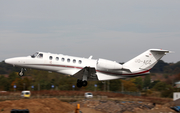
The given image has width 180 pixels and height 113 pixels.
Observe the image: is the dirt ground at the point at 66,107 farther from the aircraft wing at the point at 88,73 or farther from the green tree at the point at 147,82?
the green tree at the point at 147,82

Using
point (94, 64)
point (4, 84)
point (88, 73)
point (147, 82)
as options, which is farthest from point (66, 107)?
point (147, 82)

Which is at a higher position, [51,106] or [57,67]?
[57,67]

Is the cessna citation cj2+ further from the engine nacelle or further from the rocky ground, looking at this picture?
the rocky ground

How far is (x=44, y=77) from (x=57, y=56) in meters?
44.7

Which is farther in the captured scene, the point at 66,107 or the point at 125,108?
the point at 125,108

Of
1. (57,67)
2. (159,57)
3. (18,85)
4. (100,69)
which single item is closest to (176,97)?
(159,57)

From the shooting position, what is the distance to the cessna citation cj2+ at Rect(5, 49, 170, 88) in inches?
846

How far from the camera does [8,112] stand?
74.4 ft

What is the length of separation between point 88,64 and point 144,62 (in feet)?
16.6

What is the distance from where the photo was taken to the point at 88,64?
21.7 metres

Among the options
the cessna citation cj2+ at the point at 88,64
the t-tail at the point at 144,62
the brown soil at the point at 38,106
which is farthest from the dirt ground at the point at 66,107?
the t-tail at the point at 144,62

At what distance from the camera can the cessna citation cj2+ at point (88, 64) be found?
70.5ft

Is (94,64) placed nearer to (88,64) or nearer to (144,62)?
(88,64)

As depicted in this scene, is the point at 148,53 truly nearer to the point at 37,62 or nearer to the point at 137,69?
the point at 137,69
